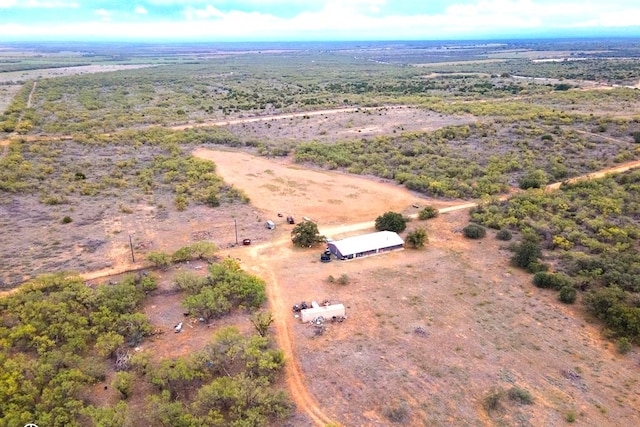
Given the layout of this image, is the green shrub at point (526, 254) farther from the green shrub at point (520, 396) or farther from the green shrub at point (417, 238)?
the green shrub at point (520, 396)

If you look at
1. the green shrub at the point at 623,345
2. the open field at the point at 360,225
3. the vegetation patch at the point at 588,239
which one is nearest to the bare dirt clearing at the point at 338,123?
the open field at the point at 360,225

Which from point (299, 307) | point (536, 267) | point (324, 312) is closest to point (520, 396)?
point (324, 312)

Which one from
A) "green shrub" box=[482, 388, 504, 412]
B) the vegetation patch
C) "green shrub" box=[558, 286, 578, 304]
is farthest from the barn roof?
"green shrub" box=[482, 388, 504, 412]

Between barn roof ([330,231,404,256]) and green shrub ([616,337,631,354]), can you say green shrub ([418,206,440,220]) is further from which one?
green shrub ([616,337,631,354])

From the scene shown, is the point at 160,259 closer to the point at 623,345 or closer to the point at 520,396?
the point at 520,396

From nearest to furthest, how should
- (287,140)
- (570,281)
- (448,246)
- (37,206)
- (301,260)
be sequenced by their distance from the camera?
(570,281)
(301,260)
(448,246)
(37,206)
(287,140)

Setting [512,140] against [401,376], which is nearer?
[401,376]

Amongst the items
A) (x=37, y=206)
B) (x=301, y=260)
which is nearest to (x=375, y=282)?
(x=301, y=260)

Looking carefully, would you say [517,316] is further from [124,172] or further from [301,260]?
[124,172]
